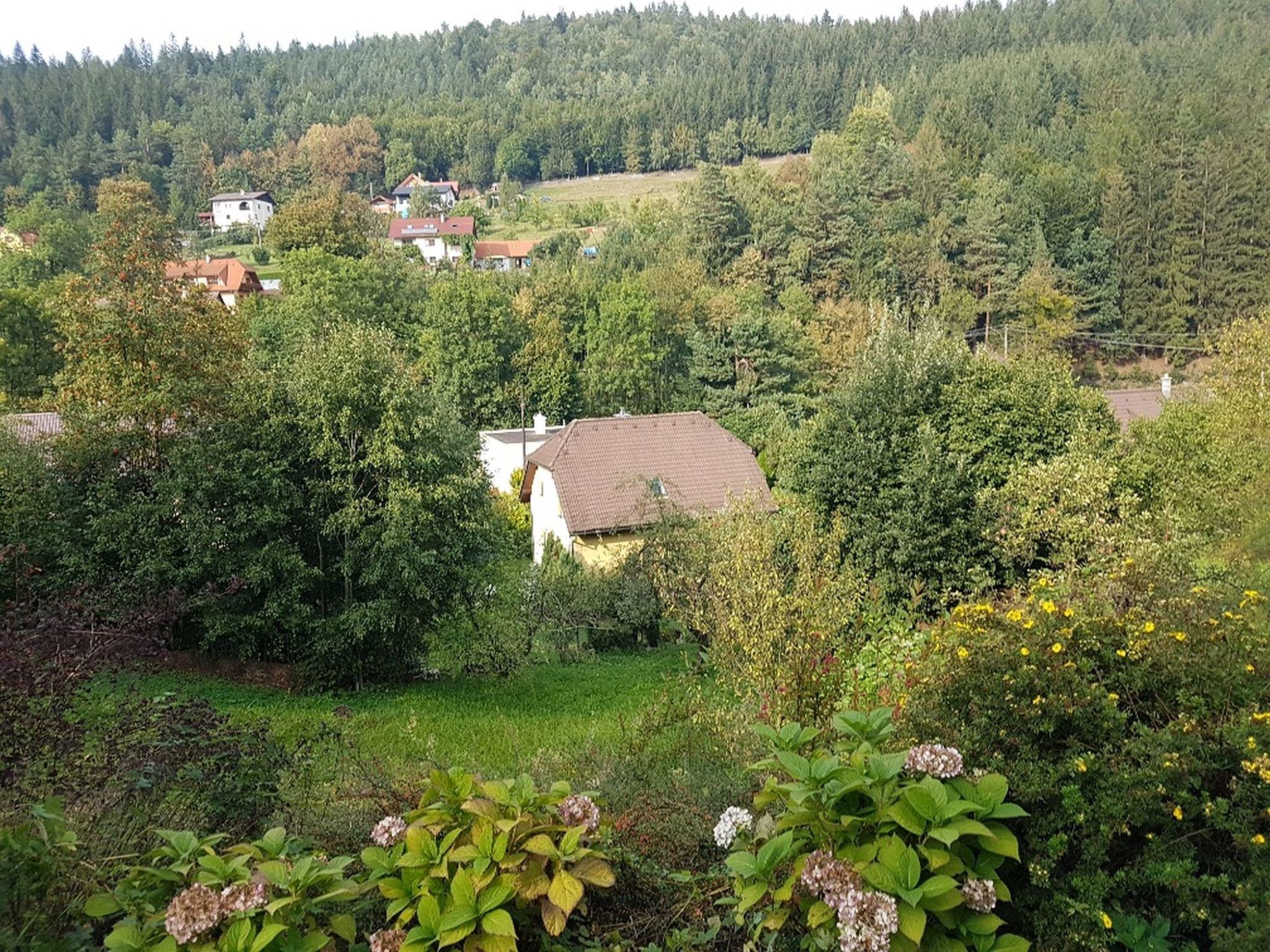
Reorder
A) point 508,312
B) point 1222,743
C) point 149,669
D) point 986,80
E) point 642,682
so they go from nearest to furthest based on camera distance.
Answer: point 1222,743 → point 149,669 → point 642,682 → point 508,312 → point 986,80

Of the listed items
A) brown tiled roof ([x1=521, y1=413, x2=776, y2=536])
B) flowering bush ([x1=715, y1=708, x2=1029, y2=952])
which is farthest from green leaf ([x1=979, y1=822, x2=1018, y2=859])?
brown tiled roof ([x1=521, y1=413, x2=776, y2=536])

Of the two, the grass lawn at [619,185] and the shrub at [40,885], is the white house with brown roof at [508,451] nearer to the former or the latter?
→ the shrub at [40,885]

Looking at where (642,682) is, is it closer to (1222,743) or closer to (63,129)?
(1222,743)

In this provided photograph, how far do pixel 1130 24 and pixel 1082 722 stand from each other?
442 feet

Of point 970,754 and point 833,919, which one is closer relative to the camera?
point 833,919

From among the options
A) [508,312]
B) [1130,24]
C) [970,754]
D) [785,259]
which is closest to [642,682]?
[970,754]

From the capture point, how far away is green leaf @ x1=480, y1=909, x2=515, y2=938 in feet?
9.55

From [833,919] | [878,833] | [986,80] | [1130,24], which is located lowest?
[833,919]

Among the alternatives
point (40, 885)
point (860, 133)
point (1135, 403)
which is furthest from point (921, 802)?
point (860, 133)

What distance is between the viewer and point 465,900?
9.89ft

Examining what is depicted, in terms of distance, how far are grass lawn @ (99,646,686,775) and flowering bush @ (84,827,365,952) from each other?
1.82m

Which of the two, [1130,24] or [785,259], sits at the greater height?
[1130,24]

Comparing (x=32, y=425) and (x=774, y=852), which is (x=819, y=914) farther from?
(x=32, y=425)

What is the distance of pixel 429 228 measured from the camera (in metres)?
89.6
